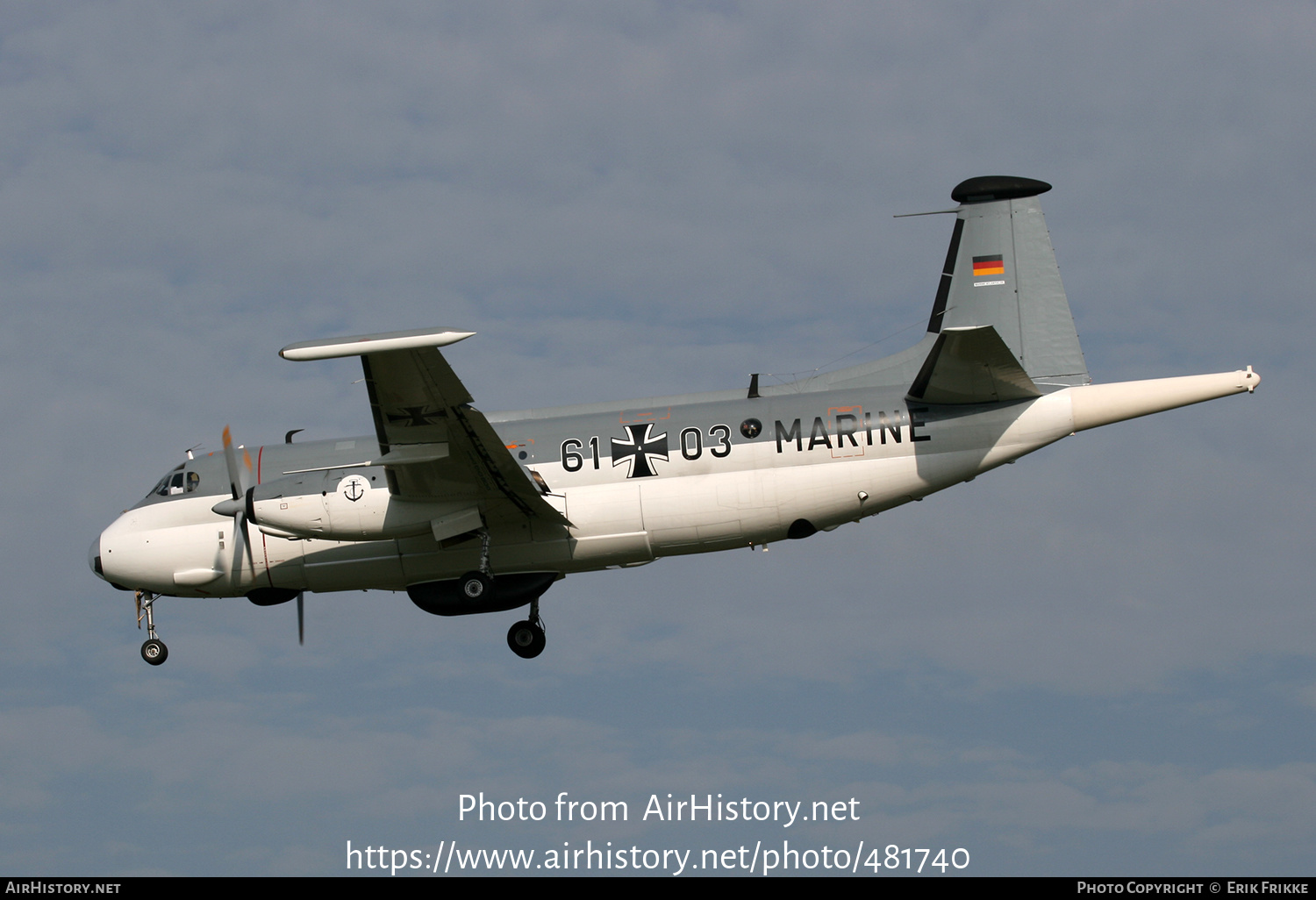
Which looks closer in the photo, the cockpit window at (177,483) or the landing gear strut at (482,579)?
the landing gear strut at (482,579)

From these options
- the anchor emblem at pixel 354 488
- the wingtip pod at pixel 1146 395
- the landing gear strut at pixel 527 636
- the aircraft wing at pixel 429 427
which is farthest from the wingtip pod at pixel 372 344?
the wingtip pod at pixel 1146 395

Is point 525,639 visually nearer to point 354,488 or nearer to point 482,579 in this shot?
point 482,579

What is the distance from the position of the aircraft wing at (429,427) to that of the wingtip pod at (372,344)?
0.04ft

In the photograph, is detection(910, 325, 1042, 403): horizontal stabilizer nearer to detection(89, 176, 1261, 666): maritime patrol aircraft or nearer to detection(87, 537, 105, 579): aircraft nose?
detection(89, 176, 1261, 666): maritime patrol aircraft

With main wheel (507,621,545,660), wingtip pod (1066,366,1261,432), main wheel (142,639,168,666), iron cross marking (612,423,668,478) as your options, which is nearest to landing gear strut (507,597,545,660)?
main wheel (507,621,545,660)

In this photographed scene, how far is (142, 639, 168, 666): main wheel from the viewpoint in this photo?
2777 cm

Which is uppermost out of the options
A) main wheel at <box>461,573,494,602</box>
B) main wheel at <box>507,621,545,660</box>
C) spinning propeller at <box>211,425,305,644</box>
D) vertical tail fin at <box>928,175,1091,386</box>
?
vertical tail fin at <box>928,175,1091,386</box>

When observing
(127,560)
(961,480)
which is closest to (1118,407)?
(961,480)

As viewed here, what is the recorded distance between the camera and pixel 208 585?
2744 cm

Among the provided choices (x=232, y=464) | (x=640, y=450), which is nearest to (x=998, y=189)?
(x=640, y=450)

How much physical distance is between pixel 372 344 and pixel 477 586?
6.23 metres

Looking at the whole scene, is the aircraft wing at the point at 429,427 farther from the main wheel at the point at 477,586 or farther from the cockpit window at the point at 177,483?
the cockpit window at the point at 177,483

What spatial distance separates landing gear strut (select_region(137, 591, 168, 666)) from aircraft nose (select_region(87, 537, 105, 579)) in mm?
792

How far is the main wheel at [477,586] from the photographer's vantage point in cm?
2617
